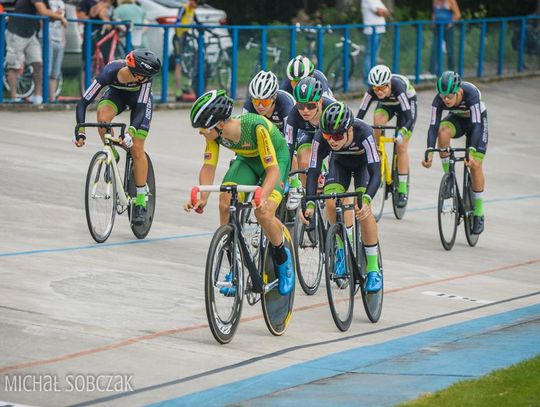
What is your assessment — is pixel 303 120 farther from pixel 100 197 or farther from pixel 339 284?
pixel 339 284

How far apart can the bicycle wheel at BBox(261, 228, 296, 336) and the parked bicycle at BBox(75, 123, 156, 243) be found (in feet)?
10.5

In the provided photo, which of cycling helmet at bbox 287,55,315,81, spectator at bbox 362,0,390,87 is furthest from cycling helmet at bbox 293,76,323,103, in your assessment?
spectator at bbox 362,0,390,87

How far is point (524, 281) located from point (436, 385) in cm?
479

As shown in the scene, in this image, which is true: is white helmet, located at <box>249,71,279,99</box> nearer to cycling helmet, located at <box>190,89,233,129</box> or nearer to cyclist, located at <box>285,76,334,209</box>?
cyclist, located at <box>285,76,334,209</box>

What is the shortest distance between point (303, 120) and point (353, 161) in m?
1.58

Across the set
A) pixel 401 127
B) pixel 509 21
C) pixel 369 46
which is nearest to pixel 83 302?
pixel 401 127

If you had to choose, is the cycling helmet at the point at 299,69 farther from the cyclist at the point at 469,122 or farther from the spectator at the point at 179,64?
the spectator at the point at 179,64

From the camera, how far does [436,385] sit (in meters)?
8.07

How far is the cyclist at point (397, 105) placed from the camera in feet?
48.2

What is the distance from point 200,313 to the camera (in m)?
9.98

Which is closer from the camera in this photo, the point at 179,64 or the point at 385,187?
the point at 385,187

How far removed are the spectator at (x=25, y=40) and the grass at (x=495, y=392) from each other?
40.4 ft

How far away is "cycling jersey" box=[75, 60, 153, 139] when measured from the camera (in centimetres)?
1228

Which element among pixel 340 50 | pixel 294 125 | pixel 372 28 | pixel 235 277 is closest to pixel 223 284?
pixel 235 277
